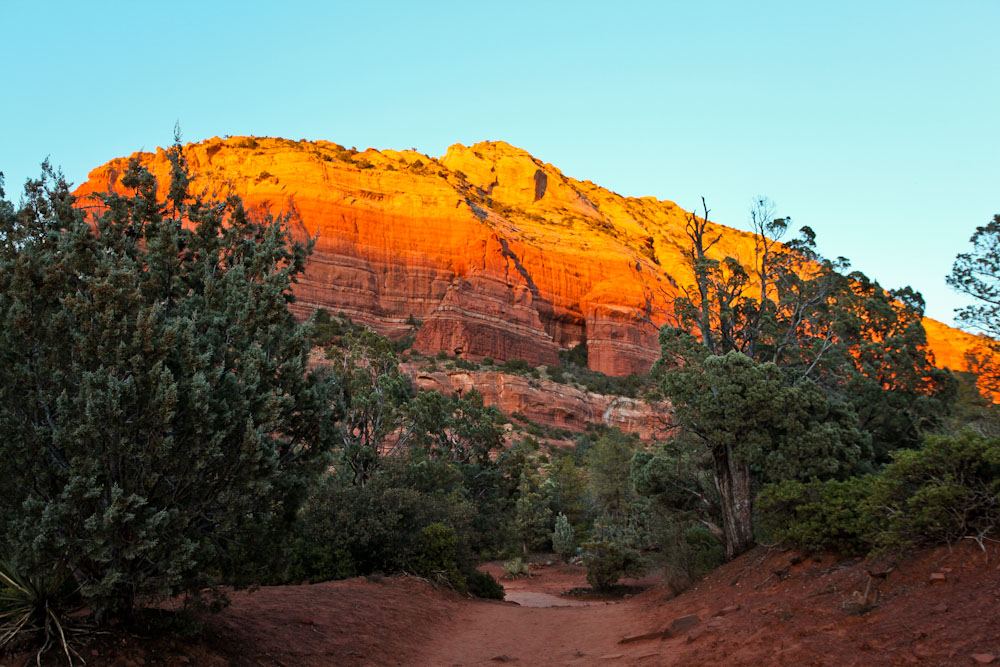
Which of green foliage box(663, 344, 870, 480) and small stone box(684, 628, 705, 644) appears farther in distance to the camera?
green foliage box(663, 344, 870, 480)

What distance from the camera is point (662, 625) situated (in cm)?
1265

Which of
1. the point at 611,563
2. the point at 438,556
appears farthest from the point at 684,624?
the point at 611,563

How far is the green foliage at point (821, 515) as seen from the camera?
451 inches

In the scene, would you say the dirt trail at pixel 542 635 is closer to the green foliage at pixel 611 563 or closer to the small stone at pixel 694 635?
the small stone at pixel 694 635

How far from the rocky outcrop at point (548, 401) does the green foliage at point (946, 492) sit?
49302 millimetres

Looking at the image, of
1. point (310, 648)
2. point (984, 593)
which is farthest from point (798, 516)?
point (310, 648)

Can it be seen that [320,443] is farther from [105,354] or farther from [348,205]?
[348,205]

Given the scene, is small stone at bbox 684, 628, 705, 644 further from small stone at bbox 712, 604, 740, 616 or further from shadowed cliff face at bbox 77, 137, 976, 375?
shadowed cliff face at bbox 77, 137, 976, 375

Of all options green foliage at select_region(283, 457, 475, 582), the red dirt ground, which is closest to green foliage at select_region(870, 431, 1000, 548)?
the red dirt ground

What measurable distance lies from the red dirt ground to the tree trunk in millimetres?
840

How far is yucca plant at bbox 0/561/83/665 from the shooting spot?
6617mm

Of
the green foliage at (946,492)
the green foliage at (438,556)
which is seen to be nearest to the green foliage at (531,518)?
the green foliage at (438,556)

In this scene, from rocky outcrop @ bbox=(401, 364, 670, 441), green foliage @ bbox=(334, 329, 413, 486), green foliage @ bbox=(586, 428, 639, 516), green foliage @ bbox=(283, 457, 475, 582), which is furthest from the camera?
rocky outcrop @ bbox=(401, 364, 670, 441)

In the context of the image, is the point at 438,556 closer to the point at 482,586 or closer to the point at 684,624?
the point at 482,586
